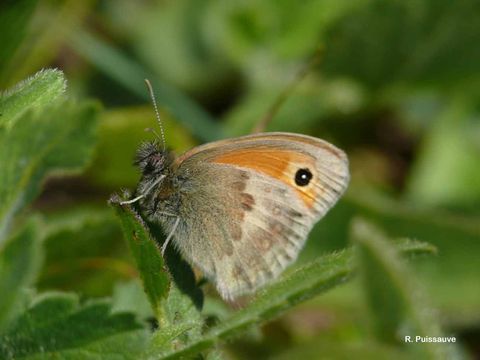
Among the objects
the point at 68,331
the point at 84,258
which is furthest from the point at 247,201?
the point at 68,331

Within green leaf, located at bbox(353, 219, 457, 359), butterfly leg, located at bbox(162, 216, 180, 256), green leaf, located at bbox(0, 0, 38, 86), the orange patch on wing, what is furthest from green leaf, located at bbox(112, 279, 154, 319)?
green leaf, located at bbox(0, 0, 38, 86)

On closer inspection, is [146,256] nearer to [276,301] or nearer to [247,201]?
[276,301]

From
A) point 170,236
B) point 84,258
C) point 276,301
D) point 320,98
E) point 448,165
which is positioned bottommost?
point 276,301

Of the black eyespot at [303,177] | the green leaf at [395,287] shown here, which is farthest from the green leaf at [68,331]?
the black eyespot at [303,177]

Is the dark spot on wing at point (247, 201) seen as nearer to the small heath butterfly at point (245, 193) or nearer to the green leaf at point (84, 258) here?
the small heath butterfly at point (245, 193)

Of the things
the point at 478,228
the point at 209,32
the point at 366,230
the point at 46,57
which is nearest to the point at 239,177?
the point at 366,230

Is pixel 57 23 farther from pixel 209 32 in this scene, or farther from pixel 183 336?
pixel 183 336

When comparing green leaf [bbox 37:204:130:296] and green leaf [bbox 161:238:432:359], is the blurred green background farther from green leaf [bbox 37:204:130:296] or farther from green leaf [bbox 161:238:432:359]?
green leaf [bbox 161:238:432:359]
